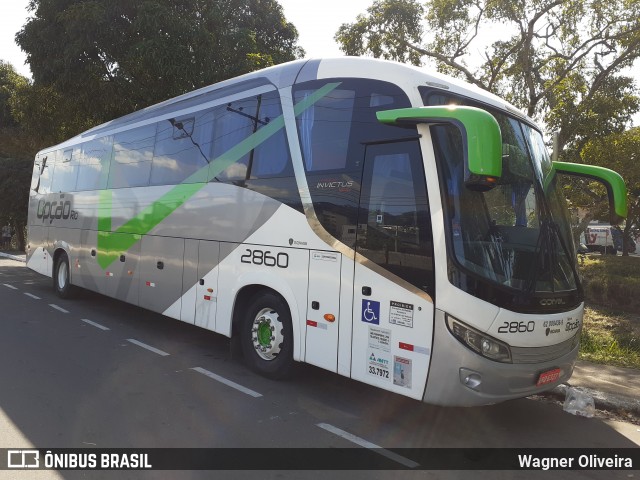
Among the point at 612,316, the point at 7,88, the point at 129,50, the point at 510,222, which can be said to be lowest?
the point at 612,316

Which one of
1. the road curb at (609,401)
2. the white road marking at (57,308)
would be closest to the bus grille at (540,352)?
the road curb at (609,401)

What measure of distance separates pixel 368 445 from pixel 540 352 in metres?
1.66

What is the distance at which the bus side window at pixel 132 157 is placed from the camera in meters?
8.23

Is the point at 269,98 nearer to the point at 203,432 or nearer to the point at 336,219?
the point at 336,219

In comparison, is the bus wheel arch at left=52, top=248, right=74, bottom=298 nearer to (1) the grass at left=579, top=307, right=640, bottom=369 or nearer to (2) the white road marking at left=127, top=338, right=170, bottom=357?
(2) the white road marking at left=127, top=338, right=170, bottom=357

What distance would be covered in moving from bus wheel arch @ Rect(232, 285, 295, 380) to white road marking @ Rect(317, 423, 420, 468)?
3.86 feet

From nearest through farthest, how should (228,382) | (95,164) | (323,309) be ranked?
(323,309) < (228,382) < (95,164)

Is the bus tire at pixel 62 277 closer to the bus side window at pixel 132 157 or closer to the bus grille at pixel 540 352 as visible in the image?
the bus side window at pixel 132 157

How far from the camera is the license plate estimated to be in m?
4.45

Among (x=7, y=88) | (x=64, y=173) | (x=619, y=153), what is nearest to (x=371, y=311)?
(x=619, y=153)

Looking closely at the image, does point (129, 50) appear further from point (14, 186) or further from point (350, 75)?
point (14, 186)

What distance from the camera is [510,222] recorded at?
4410mm

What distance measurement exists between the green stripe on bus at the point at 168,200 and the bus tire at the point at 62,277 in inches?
78.5

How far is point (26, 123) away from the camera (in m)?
16.8
